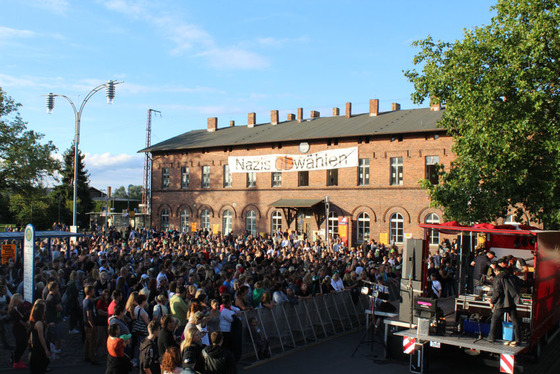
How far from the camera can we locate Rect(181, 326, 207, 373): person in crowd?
265 inches

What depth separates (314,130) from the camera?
4088 centimetres

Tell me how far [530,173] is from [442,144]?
45.3 ft

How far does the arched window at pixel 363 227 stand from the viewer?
120 feet

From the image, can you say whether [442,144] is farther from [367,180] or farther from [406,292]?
[406,292]

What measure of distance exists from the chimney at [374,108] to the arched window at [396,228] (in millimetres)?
10213

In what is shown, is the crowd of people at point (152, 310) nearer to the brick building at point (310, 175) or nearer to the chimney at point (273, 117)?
the brick building at point (310, 175)

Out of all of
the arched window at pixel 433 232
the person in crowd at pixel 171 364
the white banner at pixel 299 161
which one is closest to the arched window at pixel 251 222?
the white banner at pixel 299 161

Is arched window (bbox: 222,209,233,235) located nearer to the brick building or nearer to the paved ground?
the brick building

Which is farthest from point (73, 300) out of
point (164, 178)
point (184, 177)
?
point (164, 178)

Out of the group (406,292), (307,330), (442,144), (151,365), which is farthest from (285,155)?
(151,365)

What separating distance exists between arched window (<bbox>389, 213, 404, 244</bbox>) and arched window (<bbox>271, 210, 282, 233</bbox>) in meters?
9.43

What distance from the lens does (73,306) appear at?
12.6m

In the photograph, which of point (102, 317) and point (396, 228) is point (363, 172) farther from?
point (102, 317)

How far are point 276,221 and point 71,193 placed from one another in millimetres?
33317
